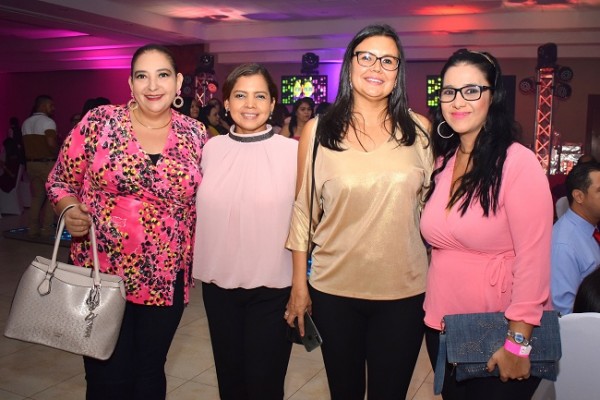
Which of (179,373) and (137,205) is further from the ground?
(137,205)

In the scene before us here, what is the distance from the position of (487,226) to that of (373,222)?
1.13 feet

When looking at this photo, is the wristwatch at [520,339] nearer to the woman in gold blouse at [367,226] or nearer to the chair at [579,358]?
the chair at [579,358]

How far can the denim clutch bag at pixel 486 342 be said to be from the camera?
164 centimetres

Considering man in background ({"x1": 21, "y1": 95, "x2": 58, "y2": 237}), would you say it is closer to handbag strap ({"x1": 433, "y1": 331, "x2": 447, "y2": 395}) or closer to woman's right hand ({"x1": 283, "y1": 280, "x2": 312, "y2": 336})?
woman's right hand ({"x1": 283, "y1": 280, "x2": 312, "y2": 336})

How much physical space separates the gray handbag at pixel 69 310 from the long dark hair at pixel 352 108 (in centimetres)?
85

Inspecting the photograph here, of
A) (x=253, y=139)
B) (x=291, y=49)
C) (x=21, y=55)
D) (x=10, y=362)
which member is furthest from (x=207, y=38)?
(x=253, y=139)

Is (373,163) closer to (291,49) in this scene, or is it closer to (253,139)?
(253,139)

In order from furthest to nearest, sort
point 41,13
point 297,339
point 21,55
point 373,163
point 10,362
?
point 21,55, point 41,13, point 10,362, point 297,339, point 373,163

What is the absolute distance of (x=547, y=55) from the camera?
9.07 meters

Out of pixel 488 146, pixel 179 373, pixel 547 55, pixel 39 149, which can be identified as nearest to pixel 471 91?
pixel 488 146

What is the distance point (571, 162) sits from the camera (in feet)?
30.8

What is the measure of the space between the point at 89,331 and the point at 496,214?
132 cm

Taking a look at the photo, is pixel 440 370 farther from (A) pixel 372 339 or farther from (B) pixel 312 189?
(B) pixel 312 189

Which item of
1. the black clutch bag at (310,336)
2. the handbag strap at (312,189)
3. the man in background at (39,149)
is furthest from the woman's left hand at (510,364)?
the man in background at (39,149)
